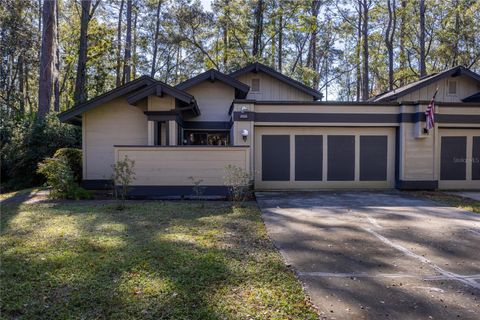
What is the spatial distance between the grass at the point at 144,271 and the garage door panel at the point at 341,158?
5.87 meters

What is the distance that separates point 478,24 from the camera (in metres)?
21.8

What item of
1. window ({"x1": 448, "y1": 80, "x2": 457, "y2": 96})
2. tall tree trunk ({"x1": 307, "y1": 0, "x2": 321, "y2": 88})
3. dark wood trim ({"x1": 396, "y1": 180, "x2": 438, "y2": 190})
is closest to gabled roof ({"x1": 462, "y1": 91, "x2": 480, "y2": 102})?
window ({"x1": 448, "y1": 80, "x2": 457, "y2": 96})

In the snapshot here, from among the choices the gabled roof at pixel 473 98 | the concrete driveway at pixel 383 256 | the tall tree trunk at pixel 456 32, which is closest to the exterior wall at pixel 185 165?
the concrete driveway at pixel 383 256

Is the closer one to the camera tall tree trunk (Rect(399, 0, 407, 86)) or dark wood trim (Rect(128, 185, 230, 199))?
dark wood trim (Rect(128, 185, 230, 199))

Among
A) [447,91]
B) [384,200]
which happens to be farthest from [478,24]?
[384,200]

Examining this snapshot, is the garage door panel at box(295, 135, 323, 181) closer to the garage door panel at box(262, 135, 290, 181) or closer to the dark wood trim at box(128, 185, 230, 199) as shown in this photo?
the garage door panel at box(262, 135, 290, 181)

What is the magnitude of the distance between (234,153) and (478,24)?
73.4 feet

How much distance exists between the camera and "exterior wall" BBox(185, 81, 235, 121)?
42.5 feet

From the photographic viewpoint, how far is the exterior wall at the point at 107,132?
459 inches

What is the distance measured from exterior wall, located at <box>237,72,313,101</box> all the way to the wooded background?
27.9 feet

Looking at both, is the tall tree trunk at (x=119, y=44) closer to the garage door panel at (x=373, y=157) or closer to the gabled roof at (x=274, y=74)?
the gabled roof at (x=274, y=74)

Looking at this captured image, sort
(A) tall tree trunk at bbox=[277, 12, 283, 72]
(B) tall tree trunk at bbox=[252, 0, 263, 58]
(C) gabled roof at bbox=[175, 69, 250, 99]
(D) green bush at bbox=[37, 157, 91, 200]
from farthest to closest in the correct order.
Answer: (A) tall tree trunk at bbox=[277, 12, 283, 72] < (B) tall tree trunk at bbox=[252, 0, 263, 58] < (C) gabled roof at bbox=[175, 69, 250, 99] < (D) green bush at bbox=[37, 157, 91, 200]

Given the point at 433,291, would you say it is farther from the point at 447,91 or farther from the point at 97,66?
the point at 97,66

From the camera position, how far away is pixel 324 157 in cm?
1123
